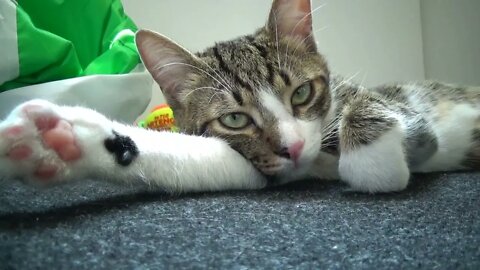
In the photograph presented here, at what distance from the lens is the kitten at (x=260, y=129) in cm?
53

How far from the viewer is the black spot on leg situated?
1.92 feet

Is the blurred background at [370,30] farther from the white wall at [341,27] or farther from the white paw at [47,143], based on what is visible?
the white paw at [47,143]

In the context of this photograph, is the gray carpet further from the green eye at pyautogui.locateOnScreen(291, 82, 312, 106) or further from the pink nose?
the green eye at pyautogui.locateOnScreen(291, 82, 312, 106)

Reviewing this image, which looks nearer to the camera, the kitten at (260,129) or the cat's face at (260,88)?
the kitten at (260,129)

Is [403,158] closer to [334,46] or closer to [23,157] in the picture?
[23,157]

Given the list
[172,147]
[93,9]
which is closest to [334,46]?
[93,9]

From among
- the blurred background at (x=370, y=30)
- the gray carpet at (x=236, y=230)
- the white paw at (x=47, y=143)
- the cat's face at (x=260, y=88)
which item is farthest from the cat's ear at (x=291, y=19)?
the blurred background at (x=370, y=30)

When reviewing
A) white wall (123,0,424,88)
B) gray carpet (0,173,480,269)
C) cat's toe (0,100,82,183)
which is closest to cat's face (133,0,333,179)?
gray carpet (0,173,480,269)

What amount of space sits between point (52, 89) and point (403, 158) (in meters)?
0.74

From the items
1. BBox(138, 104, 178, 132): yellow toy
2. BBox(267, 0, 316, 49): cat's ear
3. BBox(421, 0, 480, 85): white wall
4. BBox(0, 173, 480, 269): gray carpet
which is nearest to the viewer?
BBox(0, 173, 480, 269): gray carpet

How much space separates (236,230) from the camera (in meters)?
0.51

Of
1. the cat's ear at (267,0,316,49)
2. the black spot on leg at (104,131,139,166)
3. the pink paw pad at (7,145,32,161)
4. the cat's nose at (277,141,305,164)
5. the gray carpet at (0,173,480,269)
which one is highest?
the cat's ear at (267,0,316,49)

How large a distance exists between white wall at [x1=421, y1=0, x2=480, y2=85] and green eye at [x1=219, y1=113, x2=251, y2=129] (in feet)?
4.21

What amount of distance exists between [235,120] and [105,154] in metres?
0.32
